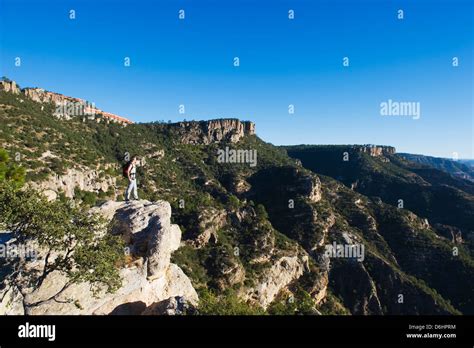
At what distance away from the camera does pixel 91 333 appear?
8188 mm

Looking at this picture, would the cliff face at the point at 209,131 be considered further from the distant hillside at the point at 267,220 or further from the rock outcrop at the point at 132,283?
the rock outcrop at the point at 132,283

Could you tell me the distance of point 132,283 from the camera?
65.1ft

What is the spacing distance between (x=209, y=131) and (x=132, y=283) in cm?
14359

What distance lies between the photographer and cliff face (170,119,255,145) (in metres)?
158

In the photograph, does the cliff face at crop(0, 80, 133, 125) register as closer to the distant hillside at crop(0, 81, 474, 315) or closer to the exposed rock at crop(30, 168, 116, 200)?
the distant hillside at crop(0, 81, 474, 315)

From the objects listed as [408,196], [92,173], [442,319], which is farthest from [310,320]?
[408,196]

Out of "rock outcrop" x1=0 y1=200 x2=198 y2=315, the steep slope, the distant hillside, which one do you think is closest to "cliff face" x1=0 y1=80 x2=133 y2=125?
the distant hillside

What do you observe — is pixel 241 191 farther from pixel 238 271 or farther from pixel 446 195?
pixel 446 195

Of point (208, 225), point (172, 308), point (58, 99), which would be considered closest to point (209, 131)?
point (58, 99)

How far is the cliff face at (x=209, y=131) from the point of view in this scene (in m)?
158

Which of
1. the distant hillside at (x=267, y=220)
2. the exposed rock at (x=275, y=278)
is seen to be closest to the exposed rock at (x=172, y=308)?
the distant hillside at (x=267, y=220)

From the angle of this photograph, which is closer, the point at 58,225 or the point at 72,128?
the point at 58,225

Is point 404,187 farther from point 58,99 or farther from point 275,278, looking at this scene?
point 58,99

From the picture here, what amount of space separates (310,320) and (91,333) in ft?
17.2
